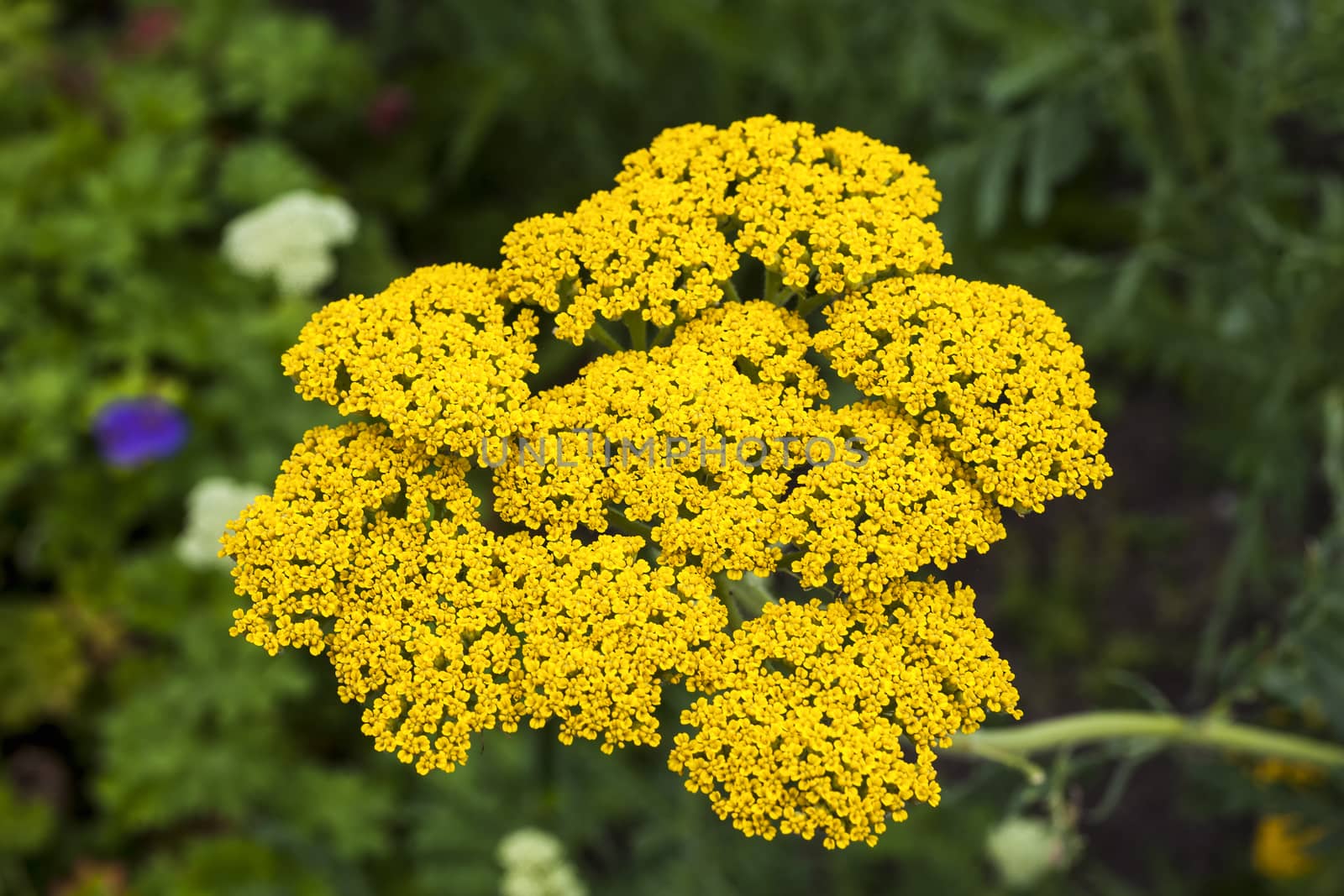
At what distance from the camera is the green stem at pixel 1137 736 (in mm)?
2779

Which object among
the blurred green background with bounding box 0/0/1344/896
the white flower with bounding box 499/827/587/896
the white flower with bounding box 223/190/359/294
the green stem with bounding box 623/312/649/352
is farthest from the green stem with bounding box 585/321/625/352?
the white flower with bounding box 223/190/359/294

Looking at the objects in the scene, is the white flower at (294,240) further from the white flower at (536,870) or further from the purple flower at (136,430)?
the white flower at (536,870)

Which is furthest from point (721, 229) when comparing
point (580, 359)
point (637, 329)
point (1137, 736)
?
point (580, 359)

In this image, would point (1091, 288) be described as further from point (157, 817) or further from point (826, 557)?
point (157, 817)

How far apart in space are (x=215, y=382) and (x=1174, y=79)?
434cm

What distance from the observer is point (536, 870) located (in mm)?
3918

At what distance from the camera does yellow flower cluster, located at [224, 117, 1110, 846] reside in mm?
2018

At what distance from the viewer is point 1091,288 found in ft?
15.8

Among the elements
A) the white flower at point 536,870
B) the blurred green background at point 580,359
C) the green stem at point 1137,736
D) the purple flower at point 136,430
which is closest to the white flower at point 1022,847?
the blurred green background at point 580,359

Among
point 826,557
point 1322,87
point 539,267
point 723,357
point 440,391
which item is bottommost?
point 826,557

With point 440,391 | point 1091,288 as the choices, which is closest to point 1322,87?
point 1091,288

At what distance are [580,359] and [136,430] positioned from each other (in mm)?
2238

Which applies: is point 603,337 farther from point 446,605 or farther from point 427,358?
point 446,605

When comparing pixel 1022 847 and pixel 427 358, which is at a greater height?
pixel 427 358
